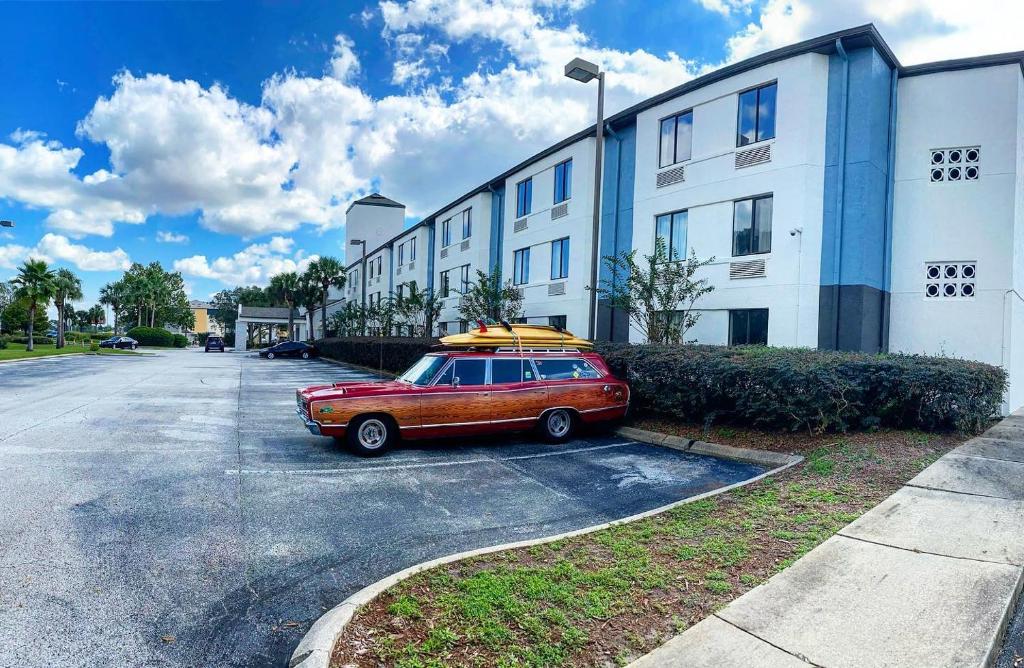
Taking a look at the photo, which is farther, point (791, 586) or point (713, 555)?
point (713, 555)

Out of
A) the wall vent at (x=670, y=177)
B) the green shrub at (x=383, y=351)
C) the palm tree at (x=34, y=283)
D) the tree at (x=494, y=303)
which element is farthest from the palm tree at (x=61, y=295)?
the wall vent at (x=670, y=177)

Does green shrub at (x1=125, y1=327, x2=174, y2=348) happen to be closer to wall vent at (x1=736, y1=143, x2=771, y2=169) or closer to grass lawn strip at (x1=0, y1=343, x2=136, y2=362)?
grass lawn strip at (x1=0, y1=343, x2=136, y2=362)

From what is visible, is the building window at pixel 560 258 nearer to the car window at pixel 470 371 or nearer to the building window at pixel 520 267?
the building window at pixel 520 267

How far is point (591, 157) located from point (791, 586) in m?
17.2

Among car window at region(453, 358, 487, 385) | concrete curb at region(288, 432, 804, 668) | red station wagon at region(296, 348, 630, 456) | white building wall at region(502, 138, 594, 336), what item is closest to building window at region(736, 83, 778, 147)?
white building wall at region(502, 138, 594, 336)

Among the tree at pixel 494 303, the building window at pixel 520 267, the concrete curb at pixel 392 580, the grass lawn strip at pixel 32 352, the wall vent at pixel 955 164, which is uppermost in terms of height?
the wall vent at pixel 955 164

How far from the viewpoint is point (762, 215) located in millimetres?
14484

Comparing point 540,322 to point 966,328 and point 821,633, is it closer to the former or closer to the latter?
point 966,328

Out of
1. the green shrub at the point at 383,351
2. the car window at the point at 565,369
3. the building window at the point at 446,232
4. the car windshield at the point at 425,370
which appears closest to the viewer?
the car windshield at the point at 425,370

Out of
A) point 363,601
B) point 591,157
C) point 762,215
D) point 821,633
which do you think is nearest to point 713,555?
point 821,633

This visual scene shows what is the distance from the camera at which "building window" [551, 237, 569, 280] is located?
2072 centimetres

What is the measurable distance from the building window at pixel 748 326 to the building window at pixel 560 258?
7.06 meters

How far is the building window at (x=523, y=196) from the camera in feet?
75.9

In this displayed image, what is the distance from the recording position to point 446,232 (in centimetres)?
3197
